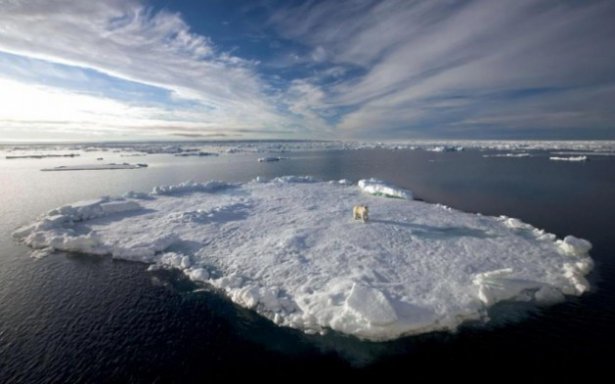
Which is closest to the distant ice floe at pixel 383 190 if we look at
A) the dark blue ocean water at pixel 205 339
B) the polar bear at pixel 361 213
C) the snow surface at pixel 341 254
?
the snow surface at pixel 341 254

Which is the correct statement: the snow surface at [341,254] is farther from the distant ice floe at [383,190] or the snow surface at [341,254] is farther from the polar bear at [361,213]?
the distant ice floe at [383,190]

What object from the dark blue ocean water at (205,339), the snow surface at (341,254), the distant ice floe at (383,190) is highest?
the distant ice floe at (383,190)

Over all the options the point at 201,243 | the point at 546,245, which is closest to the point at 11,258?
the point at 201,243

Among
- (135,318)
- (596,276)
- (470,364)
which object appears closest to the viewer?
(470,364)

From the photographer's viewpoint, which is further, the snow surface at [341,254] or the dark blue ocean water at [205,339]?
the snow surface at [341,254]

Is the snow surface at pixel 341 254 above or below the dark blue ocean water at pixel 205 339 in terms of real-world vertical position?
above

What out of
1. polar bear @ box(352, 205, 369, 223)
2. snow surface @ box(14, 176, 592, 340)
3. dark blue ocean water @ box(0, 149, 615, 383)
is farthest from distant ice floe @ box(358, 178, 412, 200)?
dark blue ocean water @ box(0, 149, 615, 383)

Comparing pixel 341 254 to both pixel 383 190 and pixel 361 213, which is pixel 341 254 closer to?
pixel 361 213

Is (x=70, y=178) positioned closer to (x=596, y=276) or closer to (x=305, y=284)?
(x=305, y=284)

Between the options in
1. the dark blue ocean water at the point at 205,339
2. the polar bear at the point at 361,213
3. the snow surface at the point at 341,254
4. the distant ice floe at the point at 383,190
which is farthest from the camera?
the distant ice floe at the point at 383,190
